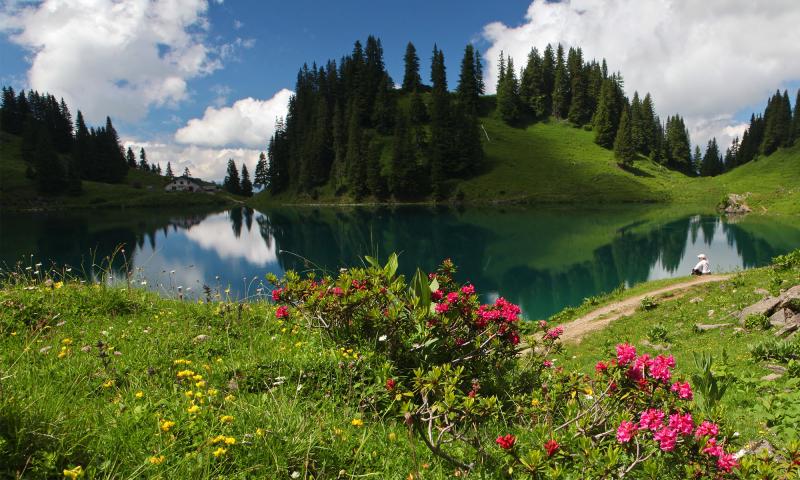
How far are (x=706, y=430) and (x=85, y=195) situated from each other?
475ft

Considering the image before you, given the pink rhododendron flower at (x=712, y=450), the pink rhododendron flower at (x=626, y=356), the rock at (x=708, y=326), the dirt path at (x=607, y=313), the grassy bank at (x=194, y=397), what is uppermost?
the pink rhododendron flower at (x=626, y=356)

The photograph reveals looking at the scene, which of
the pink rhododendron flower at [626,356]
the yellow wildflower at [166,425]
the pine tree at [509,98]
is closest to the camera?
the yellow wildflower at [166,425]

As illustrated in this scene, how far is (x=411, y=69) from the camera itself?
5404 inches

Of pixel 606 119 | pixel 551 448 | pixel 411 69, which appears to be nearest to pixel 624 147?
pixel 606 119

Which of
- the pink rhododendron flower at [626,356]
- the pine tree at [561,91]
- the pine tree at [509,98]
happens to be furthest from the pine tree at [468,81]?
the pink rhododendron flower at [626,356]

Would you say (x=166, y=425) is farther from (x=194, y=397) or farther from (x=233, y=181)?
(x=233, y=181)

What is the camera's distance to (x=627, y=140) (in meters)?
103

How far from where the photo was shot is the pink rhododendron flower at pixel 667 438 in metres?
2.68

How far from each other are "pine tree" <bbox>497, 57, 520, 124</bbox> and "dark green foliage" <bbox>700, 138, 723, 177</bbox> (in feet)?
221

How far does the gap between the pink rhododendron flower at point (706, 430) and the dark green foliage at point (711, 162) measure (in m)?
170

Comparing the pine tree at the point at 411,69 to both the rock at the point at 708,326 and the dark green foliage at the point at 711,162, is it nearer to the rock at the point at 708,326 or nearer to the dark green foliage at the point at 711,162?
the dark green foliage at the point at 711,162

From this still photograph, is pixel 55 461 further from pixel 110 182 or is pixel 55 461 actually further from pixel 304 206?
pixel 110 182

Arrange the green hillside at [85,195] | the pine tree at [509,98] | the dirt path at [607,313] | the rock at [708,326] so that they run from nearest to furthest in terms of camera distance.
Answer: the rock at [708,326] < the dirt path at [607,313] < the green hillside at [85,195] < the pine tree at [509,98]

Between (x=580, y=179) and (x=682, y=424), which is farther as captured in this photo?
(x=580, y=179)
